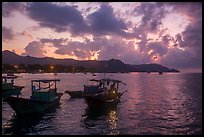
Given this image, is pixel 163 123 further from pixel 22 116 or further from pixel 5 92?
pixel 5 92

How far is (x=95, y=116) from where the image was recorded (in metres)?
34.2

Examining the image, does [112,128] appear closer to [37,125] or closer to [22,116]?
[37,125]

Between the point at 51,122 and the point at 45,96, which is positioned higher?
the point at 45,96

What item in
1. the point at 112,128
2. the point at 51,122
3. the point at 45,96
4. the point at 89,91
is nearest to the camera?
the point at 112,128

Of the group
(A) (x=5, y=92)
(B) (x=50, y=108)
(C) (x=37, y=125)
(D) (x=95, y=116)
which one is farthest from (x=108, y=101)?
(A) (x=5, y=92)

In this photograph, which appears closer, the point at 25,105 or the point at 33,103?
the point at 25,105

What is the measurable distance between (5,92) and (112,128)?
3803 centimetres

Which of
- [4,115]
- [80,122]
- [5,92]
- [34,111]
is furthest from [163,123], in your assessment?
[5,92]

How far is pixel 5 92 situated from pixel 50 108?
2397cm

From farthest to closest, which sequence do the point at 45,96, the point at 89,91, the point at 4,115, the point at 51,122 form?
the point at 89,91 → the point at 45,96 → the point at 4,115 → the point at 51,122

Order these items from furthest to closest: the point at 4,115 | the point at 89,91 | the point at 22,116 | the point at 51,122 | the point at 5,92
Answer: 1. the point at 5,92
2. the point at 89,91
3. the point at 4,115
4. the point at 22,116
5. the point at 51,122

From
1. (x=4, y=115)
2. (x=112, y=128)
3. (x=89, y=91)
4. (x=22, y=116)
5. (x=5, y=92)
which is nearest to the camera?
(x=112, y=128)

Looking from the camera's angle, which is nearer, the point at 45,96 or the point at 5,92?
the point at 45,96

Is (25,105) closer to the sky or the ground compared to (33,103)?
closer to the ground
